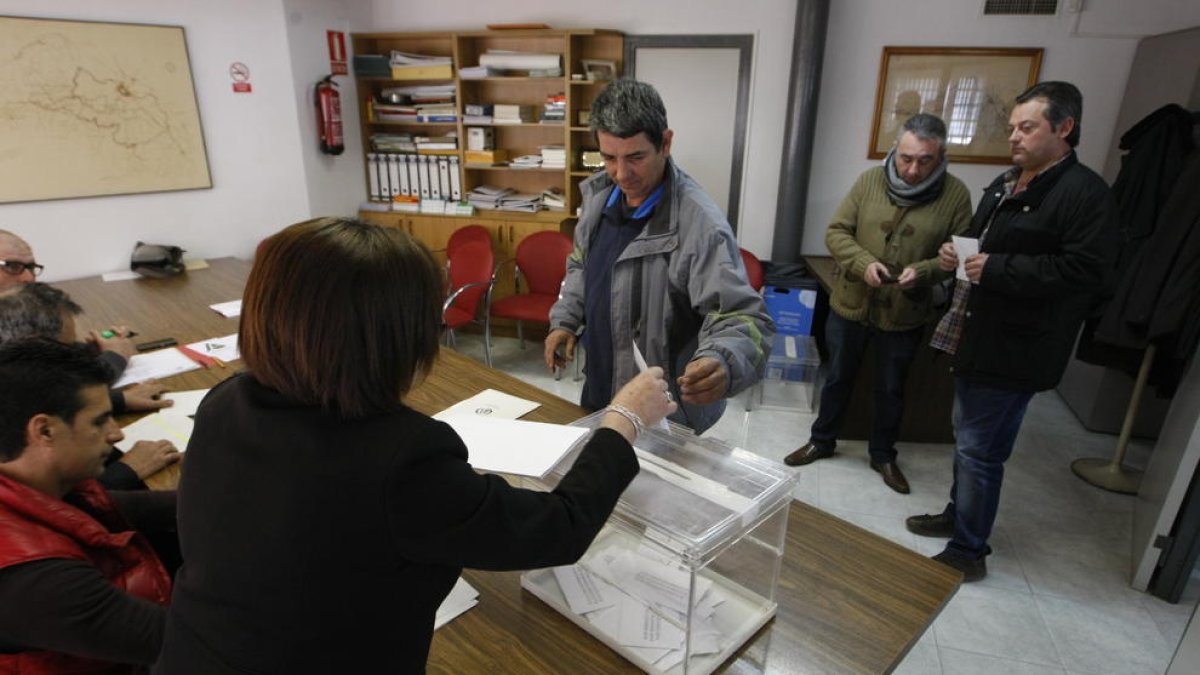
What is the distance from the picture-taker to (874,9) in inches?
152

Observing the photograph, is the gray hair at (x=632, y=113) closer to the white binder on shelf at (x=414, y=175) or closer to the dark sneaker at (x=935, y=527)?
the dark sneaker at (x=935, y=527)

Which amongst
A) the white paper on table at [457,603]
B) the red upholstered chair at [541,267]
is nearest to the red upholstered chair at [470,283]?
the red upholstered chair at [541,267]

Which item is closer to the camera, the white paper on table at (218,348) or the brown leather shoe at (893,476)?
the white paper on table at (218,348)

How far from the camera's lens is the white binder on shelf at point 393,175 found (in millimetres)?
4840

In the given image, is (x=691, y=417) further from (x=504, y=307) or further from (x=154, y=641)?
(x=504, y=307)

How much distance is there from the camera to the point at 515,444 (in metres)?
1.21

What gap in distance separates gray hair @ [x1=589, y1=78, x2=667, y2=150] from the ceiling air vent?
3.34 meters

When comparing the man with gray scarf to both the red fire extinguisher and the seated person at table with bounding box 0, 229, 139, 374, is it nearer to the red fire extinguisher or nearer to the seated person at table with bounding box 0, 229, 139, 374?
the seated person at table with bounding box 0, 229, 139, 374

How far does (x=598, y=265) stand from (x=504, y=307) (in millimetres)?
2324

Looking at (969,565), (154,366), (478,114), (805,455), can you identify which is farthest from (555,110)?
(969,565)

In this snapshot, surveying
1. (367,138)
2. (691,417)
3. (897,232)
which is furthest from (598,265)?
(367,138)

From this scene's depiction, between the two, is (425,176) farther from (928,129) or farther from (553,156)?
(928,129)

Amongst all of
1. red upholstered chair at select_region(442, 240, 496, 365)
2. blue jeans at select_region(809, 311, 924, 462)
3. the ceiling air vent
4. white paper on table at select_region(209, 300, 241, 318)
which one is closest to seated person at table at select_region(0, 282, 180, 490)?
white paper on table at select_region(209, 300, 241, 318)

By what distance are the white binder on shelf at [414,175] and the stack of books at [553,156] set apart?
3.24 feet
